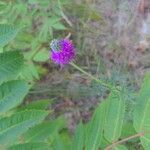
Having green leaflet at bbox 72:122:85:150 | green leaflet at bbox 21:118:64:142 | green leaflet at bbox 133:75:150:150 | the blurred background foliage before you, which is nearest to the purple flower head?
green leaflet at bbox 21:118:64:142

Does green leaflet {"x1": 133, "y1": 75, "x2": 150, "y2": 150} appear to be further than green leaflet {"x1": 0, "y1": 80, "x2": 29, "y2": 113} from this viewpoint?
No

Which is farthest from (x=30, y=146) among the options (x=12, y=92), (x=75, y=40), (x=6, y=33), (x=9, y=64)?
(x=75, y=40)

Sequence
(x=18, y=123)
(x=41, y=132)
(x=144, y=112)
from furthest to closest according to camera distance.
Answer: (x=41, y=132) → (x=18, y=123) → (x=144, y=112)

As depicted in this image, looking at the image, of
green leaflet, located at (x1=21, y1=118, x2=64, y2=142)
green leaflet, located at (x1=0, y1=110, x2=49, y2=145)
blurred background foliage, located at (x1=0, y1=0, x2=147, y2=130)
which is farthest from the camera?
blurred background foliage, located at (x1=0, y1=0, x2=147, y2=130)

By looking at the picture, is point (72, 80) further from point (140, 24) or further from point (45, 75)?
point (140, 24)

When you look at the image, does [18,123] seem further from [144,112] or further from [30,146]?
[144,112]

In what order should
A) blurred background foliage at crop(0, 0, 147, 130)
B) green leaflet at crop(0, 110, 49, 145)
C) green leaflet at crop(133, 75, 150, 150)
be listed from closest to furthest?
green leaflet at crop(133, 75, 150, 150), green leaflet at crop(0, 110, 49, 145), blurred background foliage at crop(0, 0, 147, 130)

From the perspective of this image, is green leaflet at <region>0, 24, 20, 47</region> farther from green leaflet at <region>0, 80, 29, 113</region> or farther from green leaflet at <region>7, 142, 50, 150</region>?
green leaflet at <region>7, 142, 50, 150</region>
